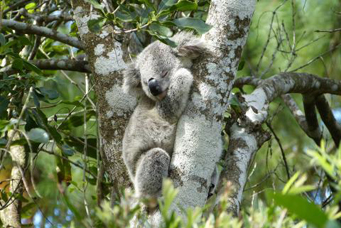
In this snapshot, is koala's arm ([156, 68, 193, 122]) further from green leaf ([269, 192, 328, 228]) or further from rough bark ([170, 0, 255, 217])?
green leaf ([269, 192, 328, 228])

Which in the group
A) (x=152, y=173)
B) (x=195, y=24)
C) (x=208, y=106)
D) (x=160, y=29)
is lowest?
(x=152, y=173)

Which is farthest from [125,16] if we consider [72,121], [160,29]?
[72,121]

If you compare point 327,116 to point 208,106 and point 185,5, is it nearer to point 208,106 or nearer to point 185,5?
point 185,5

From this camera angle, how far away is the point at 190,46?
12.6ft

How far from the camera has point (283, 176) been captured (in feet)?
24.2

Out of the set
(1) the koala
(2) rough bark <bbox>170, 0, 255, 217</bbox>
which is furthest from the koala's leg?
(2) rough bark <bbox>170, 0, 255, 217</bbox>

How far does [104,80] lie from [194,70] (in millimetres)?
841

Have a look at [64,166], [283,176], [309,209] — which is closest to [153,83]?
[64,166]

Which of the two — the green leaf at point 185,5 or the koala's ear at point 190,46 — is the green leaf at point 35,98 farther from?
the green leaf at point 185,5

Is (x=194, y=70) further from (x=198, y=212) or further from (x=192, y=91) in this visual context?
(x=198, y=212)

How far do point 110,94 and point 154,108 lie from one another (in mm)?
588

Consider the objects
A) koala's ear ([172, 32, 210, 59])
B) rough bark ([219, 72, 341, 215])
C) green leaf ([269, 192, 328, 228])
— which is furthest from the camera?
rough bark ([219, 72, 341, 215])

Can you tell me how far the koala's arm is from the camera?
146 inches

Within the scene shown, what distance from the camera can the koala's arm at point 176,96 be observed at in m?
3.70
